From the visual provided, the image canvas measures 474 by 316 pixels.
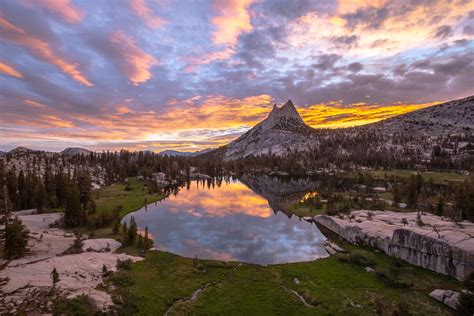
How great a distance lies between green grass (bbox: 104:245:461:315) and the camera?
25.7 m

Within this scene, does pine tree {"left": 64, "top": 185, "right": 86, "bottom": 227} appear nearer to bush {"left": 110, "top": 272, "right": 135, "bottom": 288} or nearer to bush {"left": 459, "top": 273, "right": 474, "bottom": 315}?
bush {"left": 110, "top": 272, "right": 135, "bottom": 288}

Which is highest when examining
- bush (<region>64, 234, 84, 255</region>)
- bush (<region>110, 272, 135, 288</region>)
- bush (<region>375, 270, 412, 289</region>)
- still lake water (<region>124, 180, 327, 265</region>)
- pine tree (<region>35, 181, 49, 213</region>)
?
pine tree (<region>35, 181, 49, 213</region>)

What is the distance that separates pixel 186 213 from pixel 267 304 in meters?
52.5

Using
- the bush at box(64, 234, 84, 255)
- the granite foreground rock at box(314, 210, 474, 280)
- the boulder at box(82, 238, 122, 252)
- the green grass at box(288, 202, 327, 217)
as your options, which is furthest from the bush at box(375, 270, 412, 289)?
the bush at box(64, 234, 84, 255)

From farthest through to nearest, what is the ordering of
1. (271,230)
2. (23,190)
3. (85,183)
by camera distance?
(23,190)
(85,183)
(271,230)

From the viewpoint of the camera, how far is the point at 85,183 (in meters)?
64.8

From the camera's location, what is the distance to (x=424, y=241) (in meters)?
33.7

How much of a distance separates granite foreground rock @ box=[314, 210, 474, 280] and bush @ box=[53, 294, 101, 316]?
38.7 m

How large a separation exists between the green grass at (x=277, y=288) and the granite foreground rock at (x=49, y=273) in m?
3.70

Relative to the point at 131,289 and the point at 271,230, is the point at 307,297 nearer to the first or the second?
the point at 131,289

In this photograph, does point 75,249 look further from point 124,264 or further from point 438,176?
point 438,176

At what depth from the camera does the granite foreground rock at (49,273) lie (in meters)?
22.2

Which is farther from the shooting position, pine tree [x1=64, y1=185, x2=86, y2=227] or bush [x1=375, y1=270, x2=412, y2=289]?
pine tree [x1=64, y1=185, x2=86, y2=227]

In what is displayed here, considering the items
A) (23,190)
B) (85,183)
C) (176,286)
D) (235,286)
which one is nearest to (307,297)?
(235,286)
